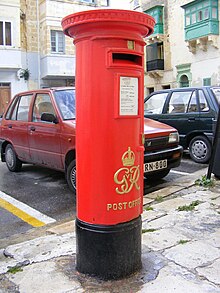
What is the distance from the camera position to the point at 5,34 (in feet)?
75.0

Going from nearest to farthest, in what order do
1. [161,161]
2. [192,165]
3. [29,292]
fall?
[29,292]
[161,161]
[192,165]

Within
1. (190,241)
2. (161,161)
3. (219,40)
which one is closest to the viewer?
(190,241)

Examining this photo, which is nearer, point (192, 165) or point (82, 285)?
point (82, 285)

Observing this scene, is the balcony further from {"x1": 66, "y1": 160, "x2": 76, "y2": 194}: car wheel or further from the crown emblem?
the crown emblem

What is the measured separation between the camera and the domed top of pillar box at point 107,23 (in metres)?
2.55

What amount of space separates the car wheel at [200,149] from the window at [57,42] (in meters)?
18.0

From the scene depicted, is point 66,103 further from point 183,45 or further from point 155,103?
point 183,45

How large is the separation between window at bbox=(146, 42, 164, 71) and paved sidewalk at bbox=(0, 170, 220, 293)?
22434 mm

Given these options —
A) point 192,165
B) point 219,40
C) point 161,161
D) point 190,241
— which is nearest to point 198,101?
point 192,165

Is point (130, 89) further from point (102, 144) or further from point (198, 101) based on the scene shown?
point (198, 101)

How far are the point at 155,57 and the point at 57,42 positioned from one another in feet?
23.6

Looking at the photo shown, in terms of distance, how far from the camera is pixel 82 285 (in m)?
2.74

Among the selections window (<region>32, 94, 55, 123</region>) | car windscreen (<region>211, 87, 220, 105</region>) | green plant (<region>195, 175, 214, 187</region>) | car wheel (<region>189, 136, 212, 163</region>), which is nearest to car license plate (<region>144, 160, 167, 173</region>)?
green plant (<region>195, 175, 214, 187</region>)

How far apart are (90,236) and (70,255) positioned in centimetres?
60
